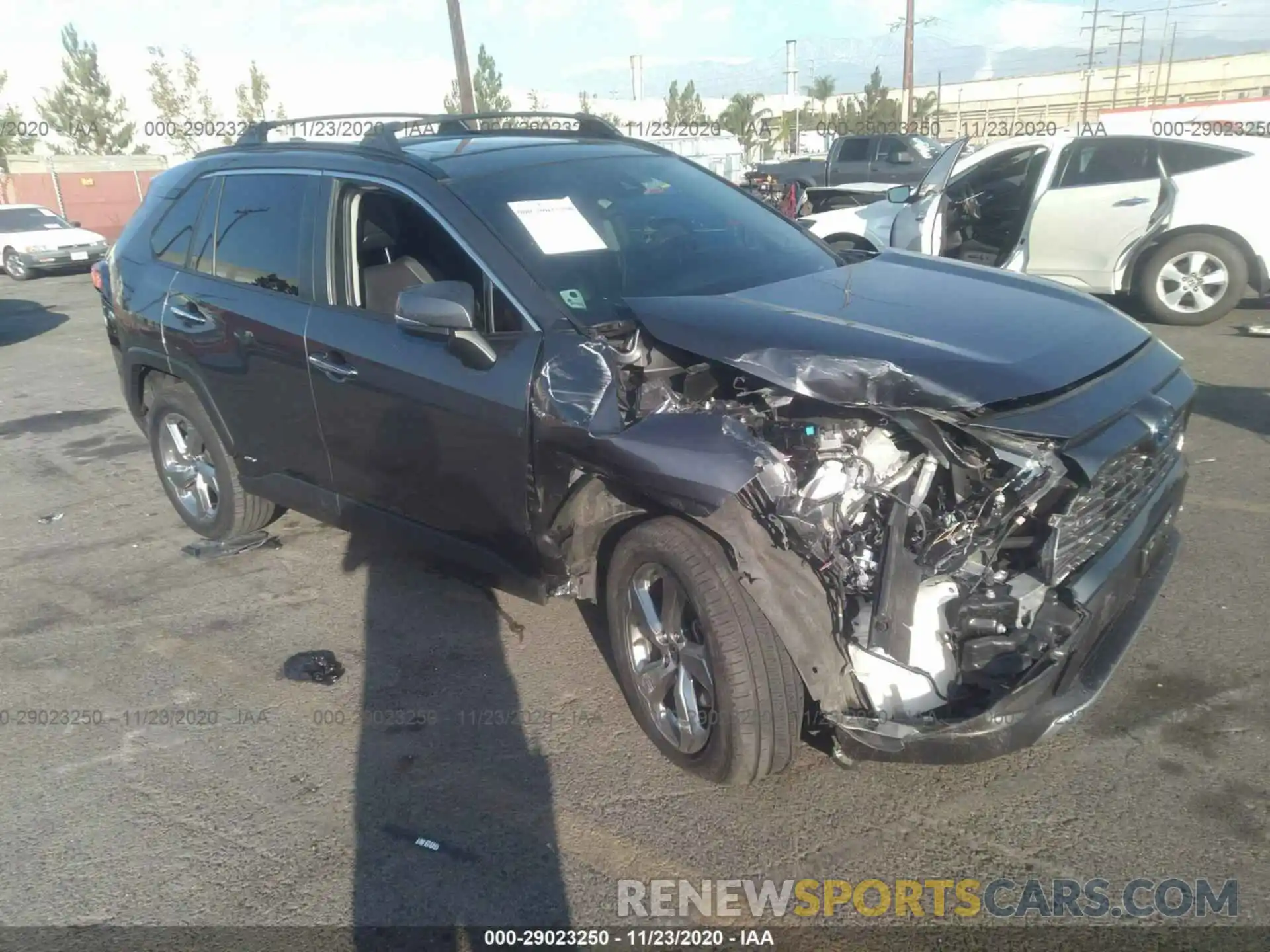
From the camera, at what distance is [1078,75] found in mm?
61812

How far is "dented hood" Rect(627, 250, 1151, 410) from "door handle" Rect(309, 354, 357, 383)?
1235 millimetres

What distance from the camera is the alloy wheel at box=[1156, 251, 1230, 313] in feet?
28.6

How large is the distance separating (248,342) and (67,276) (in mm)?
20239

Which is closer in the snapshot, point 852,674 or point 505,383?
point 852,674

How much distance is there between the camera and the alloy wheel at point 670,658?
3016 mm

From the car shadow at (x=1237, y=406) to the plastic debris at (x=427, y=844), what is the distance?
5296 mm

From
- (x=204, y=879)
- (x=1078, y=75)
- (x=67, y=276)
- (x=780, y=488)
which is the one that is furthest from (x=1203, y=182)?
(x=1078, y=75)

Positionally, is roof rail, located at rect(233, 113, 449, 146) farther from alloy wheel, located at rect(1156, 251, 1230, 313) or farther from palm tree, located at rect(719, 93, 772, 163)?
palm tree, located at rect(719, 93, 772, 163)

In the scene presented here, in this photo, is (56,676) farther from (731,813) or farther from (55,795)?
(731,813)

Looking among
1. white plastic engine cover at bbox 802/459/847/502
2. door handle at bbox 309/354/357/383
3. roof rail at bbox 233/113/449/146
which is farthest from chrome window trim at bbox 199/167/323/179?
white plastic engine cover at bbox 802/459/847/502

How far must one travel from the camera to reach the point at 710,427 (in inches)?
112

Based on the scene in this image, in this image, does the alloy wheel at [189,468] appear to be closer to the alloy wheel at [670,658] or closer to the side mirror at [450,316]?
the side mirror at [450,316]

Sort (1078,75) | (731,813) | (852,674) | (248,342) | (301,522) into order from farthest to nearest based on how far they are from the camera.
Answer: (1078,75) → (301,522) → (248,342) → (731,813) → (852,674)

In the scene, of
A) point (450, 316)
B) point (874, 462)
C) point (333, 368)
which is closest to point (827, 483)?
point (874, 462)
